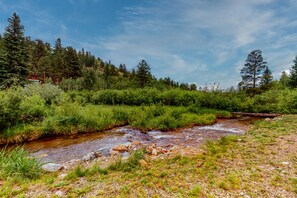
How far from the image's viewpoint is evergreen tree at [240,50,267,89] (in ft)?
96.9

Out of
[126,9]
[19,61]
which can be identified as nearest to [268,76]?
[126,9]

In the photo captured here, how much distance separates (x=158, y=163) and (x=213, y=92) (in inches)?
567

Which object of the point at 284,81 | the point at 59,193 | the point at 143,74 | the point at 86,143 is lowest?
the point at 86,143

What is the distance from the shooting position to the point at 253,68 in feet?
97.9

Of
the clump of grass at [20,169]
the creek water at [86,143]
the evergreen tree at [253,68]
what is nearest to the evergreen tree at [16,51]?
the creek water at [86,143]

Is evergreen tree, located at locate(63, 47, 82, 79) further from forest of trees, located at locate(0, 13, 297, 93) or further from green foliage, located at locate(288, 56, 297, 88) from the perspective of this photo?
green foliage, located at locate(288, 56, 297, 88)

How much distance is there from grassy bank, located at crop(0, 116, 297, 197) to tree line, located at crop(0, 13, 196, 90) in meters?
14.6

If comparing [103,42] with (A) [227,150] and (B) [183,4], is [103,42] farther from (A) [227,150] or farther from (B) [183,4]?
(A) [227,150]

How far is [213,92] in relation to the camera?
16.5 meters

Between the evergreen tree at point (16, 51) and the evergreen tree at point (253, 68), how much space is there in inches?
1462

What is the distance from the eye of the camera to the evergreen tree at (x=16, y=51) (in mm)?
20250

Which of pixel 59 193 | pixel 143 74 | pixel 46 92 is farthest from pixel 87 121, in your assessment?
pixel 143 74

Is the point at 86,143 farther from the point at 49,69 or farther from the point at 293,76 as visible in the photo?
the point at 49,69

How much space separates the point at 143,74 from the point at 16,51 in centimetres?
2074
